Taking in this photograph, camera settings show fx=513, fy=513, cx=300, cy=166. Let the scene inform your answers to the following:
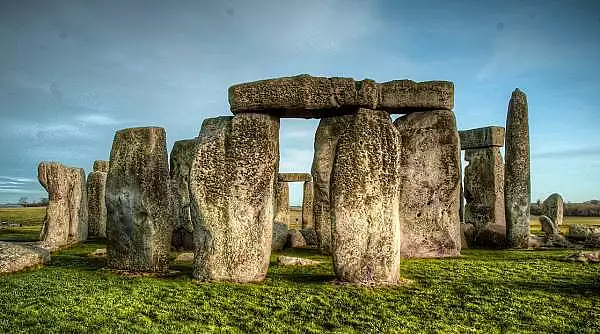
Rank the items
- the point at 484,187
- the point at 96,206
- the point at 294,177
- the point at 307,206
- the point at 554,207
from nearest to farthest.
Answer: the point at 484,187 → the point at 96,206 → the point at 307,206 → the point at 294,177 → the point at 554,207

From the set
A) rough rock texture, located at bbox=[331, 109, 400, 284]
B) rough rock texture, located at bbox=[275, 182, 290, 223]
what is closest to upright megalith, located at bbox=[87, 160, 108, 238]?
rough rock texture, located at bbox=[275, 182, 290, 223]

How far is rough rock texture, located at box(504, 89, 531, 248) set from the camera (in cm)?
1473

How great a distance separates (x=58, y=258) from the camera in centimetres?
1207

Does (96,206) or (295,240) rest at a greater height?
(96,206)

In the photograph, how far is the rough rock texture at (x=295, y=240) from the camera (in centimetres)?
1510

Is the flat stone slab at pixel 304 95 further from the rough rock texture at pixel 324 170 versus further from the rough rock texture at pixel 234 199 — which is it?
the rough rock texture at pixel 324 170

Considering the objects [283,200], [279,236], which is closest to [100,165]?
[283,200]

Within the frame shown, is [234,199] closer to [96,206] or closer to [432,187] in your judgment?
[432,187]

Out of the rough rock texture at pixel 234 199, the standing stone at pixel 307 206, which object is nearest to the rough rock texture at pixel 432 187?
the rough rock texture at pixel 234 199

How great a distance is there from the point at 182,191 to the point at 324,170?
4209 mm

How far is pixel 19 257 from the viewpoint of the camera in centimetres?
1006

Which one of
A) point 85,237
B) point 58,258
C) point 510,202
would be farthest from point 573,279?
point 85,237

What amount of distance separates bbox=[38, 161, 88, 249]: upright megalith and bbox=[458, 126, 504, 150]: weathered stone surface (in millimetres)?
13282

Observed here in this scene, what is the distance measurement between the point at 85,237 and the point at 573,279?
1411 cm
